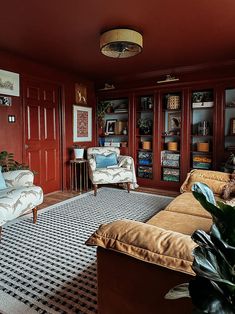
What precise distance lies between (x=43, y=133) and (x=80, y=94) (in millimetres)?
1254

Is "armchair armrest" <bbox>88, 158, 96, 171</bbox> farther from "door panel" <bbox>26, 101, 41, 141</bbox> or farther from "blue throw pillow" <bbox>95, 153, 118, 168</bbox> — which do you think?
"door panel" <bbox>26, 101, 41, 141</bbox>

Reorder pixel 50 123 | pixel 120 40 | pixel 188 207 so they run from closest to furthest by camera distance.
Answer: pixel 188 207 < pixel 120 40 < pixel 50 123

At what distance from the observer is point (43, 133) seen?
4375 mm

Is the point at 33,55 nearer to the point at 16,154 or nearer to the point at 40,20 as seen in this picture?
the point at 40,20

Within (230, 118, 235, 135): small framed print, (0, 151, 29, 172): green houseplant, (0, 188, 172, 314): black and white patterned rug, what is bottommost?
(0, 188, 172, 314): black and white patterned rug

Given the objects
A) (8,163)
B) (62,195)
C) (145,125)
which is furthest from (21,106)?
(145,125)

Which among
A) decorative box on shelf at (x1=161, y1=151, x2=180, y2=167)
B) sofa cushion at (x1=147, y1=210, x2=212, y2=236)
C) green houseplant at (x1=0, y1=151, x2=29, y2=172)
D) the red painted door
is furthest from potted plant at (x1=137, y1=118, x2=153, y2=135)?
sofa cushion at (x1=147, y1=210, x2=212, y2=236)

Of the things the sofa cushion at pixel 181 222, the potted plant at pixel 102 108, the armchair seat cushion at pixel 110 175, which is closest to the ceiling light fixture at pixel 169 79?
the potted plant at pixel 102 108

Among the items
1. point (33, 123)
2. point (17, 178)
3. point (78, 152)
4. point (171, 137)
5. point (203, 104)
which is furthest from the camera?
point (171, 137)

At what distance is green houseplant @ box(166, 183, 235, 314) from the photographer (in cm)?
59

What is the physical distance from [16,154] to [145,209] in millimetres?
2181

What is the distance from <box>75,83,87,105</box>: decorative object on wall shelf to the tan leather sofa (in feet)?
13.8

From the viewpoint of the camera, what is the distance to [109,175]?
14.3ft

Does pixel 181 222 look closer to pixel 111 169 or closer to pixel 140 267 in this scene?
pixel 140 267
